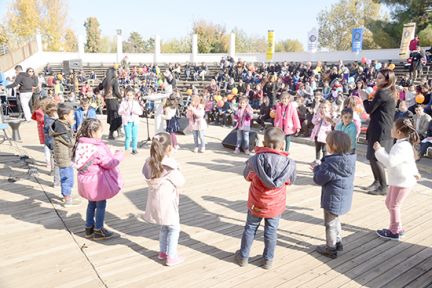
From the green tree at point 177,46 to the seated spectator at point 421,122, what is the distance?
50.0 m

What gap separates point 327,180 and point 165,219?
66.1 inches

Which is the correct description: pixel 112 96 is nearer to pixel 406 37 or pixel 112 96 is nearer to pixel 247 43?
pixel 406 37

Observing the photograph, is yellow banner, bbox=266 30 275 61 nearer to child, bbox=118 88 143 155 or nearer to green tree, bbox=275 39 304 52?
child, bbox=118 88 143 155

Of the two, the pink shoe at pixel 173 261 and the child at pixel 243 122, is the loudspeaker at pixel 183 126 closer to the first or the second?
the child at pixel 243 122

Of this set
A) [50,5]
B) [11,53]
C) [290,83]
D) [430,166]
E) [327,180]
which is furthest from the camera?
[50,5]

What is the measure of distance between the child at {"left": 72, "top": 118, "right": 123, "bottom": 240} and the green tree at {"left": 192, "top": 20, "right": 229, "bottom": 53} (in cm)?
4398

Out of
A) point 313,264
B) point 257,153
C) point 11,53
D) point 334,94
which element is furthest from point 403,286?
point 11,53

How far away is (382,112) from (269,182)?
3.03 m

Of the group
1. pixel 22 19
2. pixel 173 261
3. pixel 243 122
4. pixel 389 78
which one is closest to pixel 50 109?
pixel 173 261

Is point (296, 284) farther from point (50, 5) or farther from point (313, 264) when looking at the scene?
point (50, 5)

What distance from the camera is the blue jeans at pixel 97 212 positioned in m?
4.15

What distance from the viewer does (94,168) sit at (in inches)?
159

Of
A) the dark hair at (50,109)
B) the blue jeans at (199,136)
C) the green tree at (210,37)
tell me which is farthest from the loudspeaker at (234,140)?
the green tree at (210,37)

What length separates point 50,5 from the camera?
46438mm
